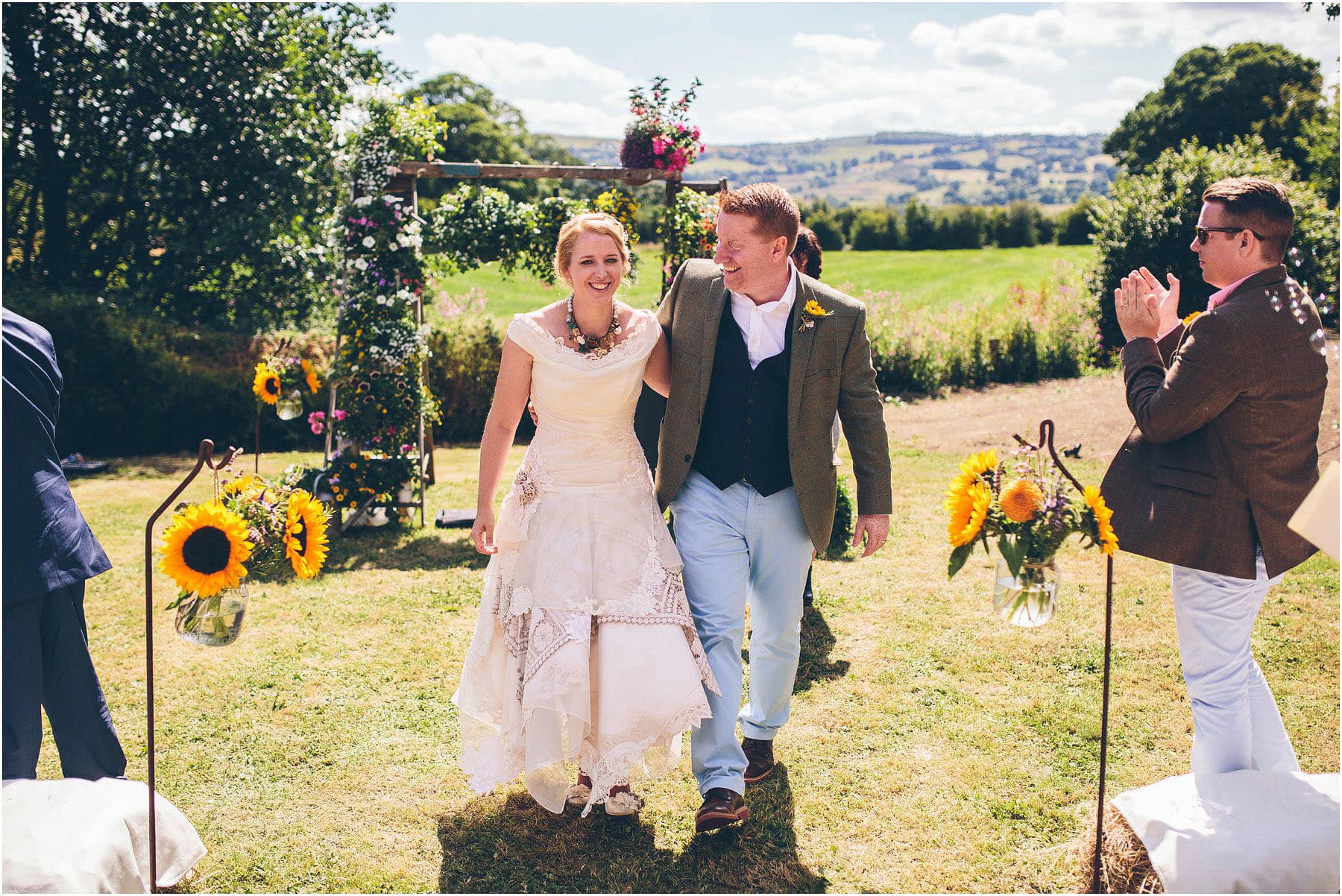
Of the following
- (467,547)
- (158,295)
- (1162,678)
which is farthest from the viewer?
(158,295)

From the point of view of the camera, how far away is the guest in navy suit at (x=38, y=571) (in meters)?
3.18

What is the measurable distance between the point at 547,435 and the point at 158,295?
1318cm

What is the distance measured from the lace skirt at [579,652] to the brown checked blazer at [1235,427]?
1662 millimetres

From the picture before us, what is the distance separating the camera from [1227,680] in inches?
128

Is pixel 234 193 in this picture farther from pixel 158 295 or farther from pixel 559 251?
pixel 559 251

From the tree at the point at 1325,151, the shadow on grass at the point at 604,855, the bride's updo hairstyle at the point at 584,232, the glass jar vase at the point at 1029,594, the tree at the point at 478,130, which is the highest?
the tree at the point at 478,130

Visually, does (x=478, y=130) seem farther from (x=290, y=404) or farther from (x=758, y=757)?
(x=758, y=757)

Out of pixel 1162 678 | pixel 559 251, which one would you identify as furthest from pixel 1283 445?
pixel 559 251

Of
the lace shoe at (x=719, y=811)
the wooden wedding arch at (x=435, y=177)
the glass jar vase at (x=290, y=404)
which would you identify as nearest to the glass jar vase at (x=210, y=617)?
the lace shoe at (x=719, y=811)

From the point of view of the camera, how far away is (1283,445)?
317 centimetres

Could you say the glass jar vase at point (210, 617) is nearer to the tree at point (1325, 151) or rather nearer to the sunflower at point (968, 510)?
the sunflower at point (968, 510)

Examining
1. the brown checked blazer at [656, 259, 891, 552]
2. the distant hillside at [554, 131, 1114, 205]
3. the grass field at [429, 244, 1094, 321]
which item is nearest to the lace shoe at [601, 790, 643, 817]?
the brown checked blazer at [656, 259, 891, 552]

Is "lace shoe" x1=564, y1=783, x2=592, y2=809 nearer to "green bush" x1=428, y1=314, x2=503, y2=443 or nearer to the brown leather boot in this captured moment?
the brown leather boot

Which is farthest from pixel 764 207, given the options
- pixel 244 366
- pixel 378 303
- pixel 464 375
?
pixel 244 366
